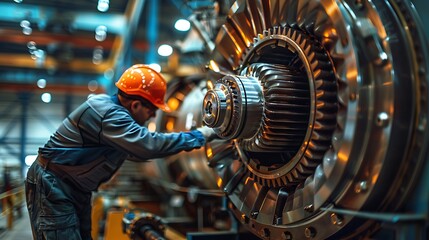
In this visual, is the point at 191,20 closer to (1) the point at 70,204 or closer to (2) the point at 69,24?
(1) the point at 70,204

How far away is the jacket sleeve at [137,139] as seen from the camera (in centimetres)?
205

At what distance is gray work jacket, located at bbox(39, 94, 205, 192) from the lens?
2.07 m

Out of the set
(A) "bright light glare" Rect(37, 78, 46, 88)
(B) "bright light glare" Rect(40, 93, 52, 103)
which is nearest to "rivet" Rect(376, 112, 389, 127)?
(B) "bright light glare" Rect(40, 93, 52, 103)

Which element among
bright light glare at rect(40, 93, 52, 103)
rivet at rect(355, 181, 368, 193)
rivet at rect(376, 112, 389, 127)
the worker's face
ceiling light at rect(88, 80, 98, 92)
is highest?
ceiling light at rect(88, 80, 98, 92)

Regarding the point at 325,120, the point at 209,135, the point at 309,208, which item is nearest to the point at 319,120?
the point at 325,120

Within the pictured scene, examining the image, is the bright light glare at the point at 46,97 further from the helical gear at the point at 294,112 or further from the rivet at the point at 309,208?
the rivet at the point at 309,208

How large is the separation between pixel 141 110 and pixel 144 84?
13 centimetres

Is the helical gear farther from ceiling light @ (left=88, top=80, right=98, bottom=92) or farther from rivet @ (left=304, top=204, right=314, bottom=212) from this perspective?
ceiling light @ (left=88, top=80, right=98, bottom=92)

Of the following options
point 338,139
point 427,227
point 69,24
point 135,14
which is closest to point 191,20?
point 338,139

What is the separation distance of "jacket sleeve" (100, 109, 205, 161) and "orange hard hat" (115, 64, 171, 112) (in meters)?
0.19

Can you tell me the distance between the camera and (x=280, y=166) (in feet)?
5.78

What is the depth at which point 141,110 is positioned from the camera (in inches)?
91.4

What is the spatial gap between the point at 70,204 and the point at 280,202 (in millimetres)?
1027

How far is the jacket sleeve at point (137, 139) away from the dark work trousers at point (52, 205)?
0.32m
